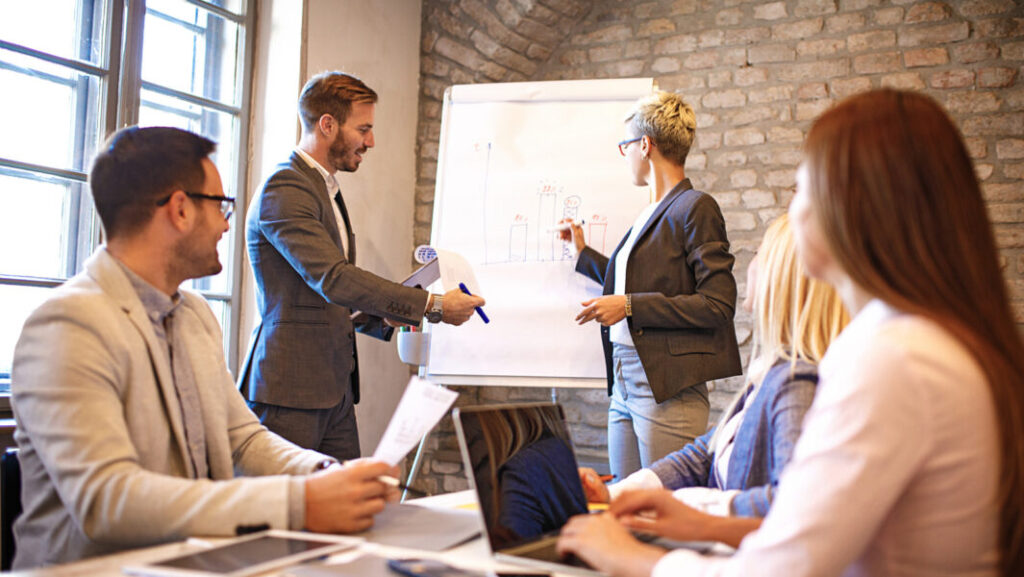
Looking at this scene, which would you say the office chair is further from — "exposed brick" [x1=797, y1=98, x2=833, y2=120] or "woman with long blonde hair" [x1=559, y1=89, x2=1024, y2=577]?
"exposed brick" [x1=797, y1=98, x2=833, y2=120]

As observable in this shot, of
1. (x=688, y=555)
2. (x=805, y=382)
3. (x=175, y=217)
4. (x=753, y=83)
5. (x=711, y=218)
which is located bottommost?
(x=688, y=555)

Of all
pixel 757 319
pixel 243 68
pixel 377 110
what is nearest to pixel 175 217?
pixel 757 319

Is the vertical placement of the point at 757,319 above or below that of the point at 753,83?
below

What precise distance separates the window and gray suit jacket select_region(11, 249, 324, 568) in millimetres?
1691

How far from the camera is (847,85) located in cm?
395

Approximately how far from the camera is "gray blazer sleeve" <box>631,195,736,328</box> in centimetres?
254

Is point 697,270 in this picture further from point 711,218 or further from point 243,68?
point 243,68

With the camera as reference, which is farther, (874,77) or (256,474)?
(874,77)

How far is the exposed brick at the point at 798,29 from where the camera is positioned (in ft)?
13.2

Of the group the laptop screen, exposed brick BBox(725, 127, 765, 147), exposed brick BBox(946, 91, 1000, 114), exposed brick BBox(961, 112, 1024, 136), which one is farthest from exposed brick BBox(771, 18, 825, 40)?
the laptop screen

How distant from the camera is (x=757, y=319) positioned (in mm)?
1477

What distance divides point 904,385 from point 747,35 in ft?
12.1

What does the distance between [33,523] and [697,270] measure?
1.93m

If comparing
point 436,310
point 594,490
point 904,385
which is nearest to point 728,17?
point 436,310
